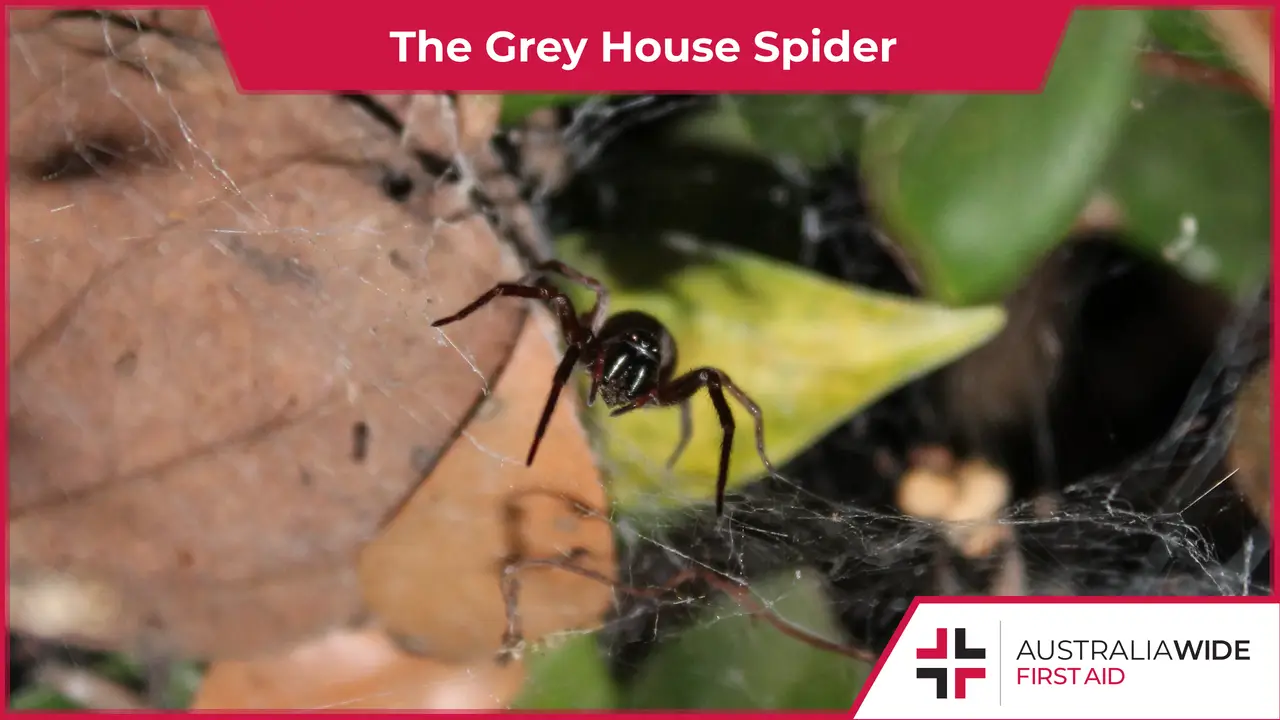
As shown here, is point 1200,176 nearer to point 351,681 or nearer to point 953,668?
point 953,668

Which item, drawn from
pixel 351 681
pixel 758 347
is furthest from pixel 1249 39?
pixel 351 681

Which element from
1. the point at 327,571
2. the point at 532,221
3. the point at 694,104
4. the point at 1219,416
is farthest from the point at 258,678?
the point at 1219,416

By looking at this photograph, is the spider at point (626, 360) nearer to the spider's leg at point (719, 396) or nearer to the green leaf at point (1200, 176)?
the spider's leg at point (719, 396)

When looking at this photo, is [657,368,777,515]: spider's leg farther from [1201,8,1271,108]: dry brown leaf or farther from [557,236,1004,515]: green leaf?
[1201,8,1271,108]: dry brown leaf

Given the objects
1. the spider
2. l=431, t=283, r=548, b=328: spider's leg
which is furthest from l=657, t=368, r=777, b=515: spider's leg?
l=431, t=283, r=548, b=328: spider's leg

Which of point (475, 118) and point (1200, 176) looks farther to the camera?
point (1200, 176)

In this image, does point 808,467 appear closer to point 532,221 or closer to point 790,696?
point 790,696
